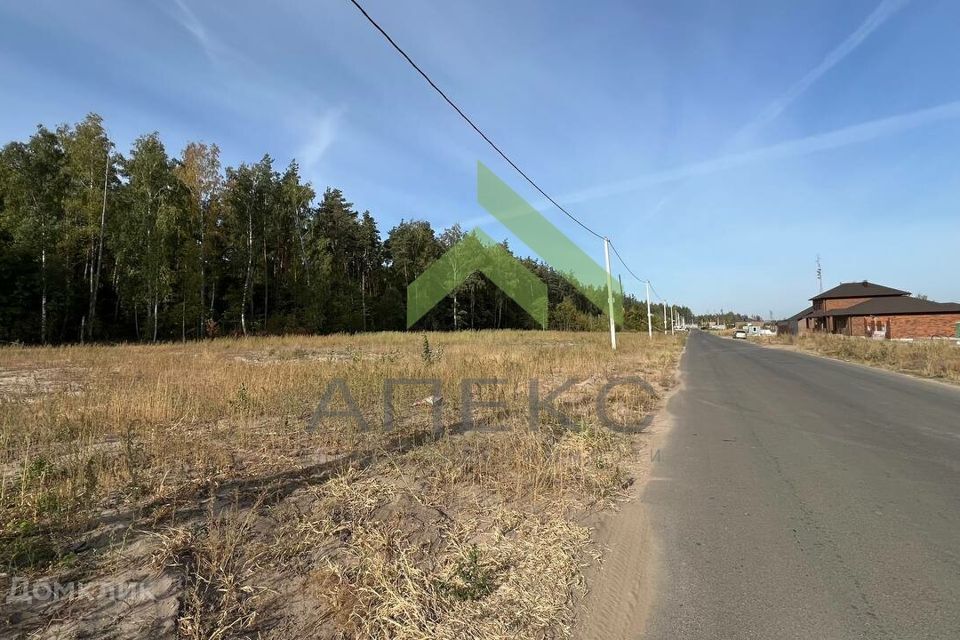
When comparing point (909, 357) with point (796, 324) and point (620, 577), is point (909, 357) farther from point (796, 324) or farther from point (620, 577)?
point (796, 324)

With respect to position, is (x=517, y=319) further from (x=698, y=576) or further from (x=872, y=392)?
(x=698, y=576)

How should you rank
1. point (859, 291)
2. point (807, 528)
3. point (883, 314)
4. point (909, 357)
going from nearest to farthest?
point (807, 528)
point (909, 357)
point (883, 314)
point (859, 291)

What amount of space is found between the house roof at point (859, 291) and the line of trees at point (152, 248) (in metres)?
62.1

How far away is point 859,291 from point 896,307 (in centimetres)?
1137

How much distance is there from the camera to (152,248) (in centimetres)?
2772

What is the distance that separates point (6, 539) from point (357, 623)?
245 cm

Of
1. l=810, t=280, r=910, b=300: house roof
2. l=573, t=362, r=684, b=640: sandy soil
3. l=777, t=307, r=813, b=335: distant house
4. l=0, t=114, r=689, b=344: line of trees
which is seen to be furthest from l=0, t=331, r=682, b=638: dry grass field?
l=777, t=307, r=813, b=335: distant house

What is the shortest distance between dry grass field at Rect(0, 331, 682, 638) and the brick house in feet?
170

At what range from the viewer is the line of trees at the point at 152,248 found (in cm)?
2631

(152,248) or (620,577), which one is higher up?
(152,248)

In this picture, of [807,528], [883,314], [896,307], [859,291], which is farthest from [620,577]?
[859,291]

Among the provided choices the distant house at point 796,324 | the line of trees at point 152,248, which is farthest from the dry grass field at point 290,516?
the distant house at point 796,324

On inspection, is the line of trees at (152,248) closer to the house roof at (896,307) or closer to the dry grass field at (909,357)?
the dry grass field at (909,357)

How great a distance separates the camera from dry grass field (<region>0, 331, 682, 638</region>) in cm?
233
